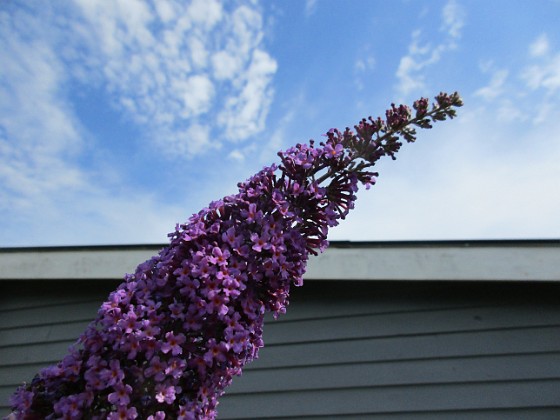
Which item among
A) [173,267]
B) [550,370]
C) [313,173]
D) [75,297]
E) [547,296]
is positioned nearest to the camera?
[173,267]

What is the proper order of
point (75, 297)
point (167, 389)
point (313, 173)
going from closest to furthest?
1. point (167, 389)
2. point (313, 173)
3. point (75, 297)

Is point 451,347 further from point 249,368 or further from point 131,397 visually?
point 131,397

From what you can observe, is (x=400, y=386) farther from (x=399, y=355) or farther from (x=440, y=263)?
(x=440, y=263)

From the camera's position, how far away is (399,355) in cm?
372

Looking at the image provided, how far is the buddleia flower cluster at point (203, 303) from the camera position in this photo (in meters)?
1.17

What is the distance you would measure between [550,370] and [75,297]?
4.17 m

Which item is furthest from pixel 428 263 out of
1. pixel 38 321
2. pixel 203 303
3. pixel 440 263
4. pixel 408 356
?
pixel 38 321

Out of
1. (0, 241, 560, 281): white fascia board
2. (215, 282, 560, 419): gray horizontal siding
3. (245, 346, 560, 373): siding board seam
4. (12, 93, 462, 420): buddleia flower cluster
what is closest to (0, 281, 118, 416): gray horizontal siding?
(0, 241, 560, 281): white fascia board

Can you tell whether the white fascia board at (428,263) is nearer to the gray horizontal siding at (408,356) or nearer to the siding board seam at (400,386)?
the gray horizontal siding at (408,356)

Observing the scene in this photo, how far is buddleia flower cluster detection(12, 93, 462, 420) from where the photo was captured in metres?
1.17

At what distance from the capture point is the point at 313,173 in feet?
5.06

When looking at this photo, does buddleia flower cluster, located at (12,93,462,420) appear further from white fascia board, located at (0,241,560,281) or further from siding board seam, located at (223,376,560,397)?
siding board seam, located at (223,376,560,397)

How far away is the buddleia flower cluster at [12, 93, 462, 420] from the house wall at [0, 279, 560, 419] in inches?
99.5

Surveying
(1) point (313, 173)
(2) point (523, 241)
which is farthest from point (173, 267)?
(2) point (523, 241)
